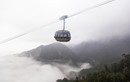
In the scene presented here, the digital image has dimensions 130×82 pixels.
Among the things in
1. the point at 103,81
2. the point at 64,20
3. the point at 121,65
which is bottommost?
the point at 64,20

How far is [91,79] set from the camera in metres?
164

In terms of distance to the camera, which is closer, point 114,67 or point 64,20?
point 64,20

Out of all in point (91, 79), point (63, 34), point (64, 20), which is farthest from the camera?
point (91, 79)

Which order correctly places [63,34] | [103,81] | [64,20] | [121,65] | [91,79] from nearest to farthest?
[64,20] < [63,34] < [103,81] < [91,79] < [121,65]

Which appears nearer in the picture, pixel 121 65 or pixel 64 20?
pixel 64 20

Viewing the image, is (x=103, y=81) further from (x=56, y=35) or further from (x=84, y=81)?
(x=56, y=35)

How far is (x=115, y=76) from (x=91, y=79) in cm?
1097

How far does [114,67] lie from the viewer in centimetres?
19988

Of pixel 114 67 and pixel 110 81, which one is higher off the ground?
pixel 114 67

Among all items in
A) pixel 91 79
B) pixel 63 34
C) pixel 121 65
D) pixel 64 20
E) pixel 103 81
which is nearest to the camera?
pixel 64 20

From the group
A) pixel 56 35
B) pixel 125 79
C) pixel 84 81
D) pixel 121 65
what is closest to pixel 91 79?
pixel 84 81

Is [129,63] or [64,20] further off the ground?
[129,63]

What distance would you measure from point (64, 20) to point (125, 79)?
352 ft

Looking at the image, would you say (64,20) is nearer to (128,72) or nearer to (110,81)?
(110,81)
